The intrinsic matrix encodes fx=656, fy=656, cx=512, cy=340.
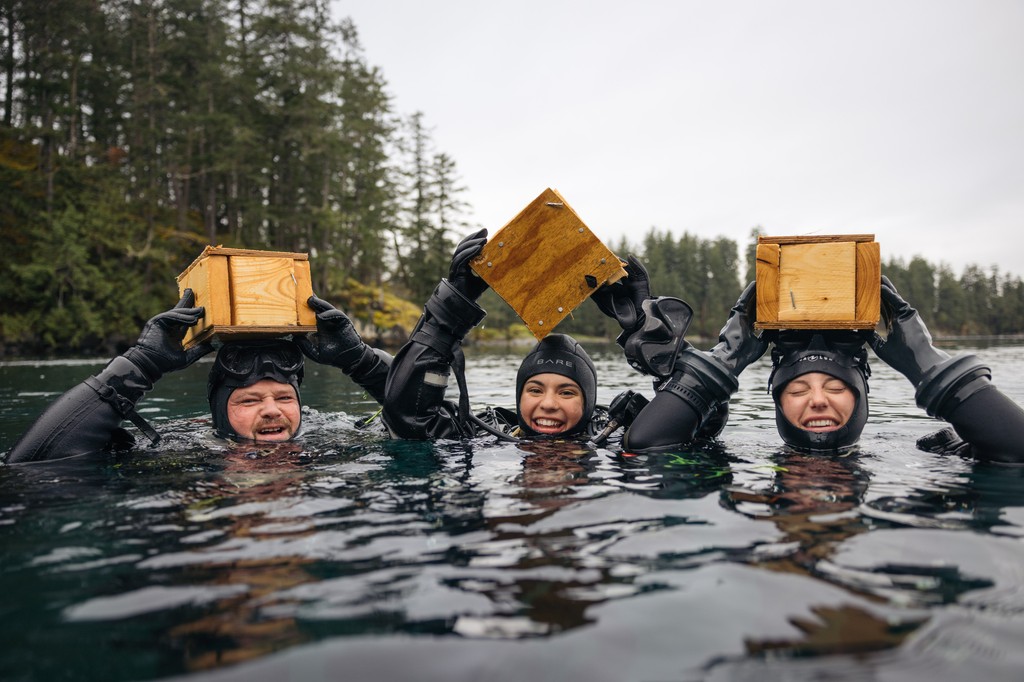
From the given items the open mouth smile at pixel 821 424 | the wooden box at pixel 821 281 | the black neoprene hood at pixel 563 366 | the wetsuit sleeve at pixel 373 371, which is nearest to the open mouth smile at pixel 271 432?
the wetsuit sleeve at pixel 373 371

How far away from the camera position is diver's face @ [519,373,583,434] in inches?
243

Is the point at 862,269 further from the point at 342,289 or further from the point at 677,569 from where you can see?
the point at 342,289

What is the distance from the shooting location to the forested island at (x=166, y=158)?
1167 inches

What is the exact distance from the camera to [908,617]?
2.28 m

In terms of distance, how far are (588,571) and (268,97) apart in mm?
39188

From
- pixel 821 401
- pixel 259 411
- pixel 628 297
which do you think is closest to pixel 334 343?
pixel 259 411

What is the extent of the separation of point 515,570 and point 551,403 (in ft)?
11.1

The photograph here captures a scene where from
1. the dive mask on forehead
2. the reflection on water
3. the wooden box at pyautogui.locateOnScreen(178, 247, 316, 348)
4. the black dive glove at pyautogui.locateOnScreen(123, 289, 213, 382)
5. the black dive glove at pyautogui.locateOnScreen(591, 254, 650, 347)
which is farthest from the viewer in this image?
the dive mask on forehead

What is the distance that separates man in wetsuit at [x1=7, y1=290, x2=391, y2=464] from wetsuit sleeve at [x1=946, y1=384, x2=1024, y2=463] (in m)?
5.14

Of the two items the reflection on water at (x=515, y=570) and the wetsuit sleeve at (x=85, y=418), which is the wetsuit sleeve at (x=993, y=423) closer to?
the reflection on water at (x=515, y=570)

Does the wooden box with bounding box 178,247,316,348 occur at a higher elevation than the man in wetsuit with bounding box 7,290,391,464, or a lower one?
higher

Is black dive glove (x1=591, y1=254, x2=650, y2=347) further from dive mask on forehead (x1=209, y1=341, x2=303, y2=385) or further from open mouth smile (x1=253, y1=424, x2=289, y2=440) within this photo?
open mouth smile (x1=253, y1=424, x2=289, y2=440)

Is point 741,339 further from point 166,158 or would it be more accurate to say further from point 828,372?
point 166,158

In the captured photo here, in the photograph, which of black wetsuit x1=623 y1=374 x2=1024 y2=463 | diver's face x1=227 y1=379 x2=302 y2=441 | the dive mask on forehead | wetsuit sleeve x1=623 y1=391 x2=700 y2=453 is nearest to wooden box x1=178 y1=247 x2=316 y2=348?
the dive mask on forehead
